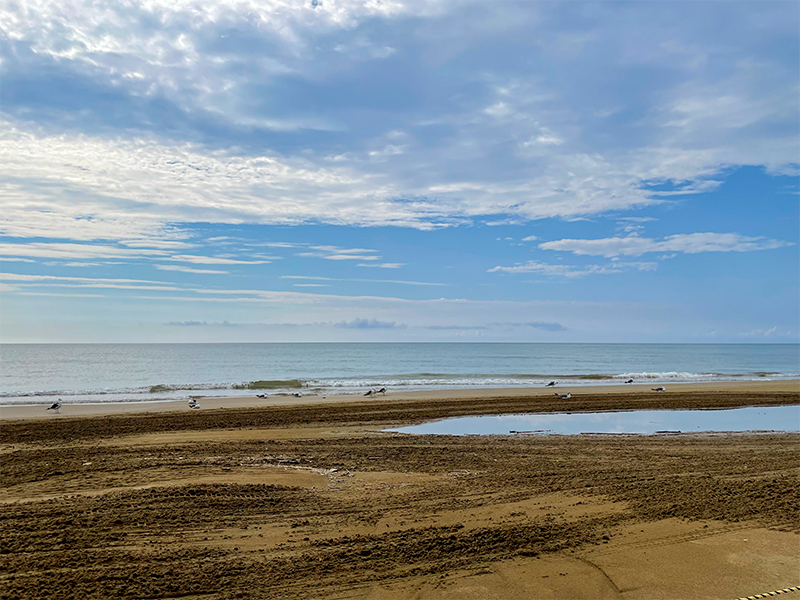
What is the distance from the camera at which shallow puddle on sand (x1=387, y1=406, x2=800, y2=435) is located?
16609mm

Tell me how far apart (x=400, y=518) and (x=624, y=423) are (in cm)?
1373

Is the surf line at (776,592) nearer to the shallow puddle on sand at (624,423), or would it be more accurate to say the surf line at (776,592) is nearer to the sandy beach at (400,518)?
the sandy beach at (400,518)

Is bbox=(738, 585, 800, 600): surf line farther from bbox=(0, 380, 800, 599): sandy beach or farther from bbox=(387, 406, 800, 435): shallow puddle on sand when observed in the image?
bbox=(387, 406, 800, 435): shallow puddle on sand

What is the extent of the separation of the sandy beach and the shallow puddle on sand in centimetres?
277

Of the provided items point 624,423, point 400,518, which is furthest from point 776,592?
point 624,423

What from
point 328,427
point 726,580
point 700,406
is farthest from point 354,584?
point 700,406

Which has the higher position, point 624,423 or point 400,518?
point 400,518

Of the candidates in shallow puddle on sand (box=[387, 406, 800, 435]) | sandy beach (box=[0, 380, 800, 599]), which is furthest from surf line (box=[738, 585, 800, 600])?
shallow puddle on sand (box=[387, 406, 800, 435])

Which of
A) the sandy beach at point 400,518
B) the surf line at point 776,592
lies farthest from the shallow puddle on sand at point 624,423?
the surf line at point 776,592

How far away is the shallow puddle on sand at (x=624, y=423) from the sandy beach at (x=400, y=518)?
277cm

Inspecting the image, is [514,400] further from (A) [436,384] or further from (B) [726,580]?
(B) [726,580]

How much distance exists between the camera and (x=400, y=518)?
24.5 ft

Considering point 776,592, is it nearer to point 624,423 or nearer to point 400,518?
point 400,518

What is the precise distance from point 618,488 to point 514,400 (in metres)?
16.7
